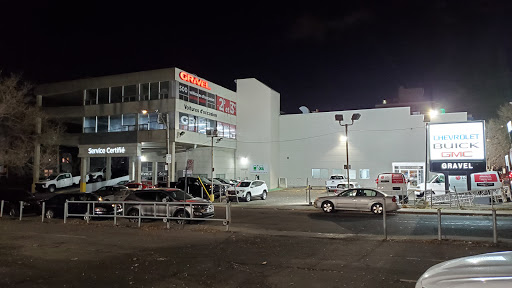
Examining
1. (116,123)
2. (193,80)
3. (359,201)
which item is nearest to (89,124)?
(116,123)

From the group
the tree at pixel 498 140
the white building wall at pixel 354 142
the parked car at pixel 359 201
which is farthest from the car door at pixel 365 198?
the tree at pixel 498 140

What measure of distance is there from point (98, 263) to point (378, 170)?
137 feet

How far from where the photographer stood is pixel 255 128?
159 feet

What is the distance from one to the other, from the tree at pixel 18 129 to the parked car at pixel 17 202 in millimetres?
11937

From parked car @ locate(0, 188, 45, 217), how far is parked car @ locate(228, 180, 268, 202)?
1217 cm

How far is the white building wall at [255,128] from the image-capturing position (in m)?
47.8

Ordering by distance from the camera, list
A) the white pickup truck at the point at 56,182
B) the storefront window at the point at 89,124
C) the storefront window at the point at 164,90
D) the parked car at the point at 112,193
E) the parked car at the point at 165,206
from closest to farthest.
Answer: the parked car at the point at 165,206 < the parked car at the point at 112,193 < the white pickup truck at the point at 56,182 < the storefront window at the point at 164,90 < the storefront window at the point at 89,124

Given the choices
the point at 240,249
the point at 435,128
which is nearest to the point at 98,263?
the point at 240,249

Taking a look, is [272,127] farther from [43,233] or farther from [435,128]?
[43,233]

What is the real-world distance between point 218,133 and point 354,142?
56.4ft

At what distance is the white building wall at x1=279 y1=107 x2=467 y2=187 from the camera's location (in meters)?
44.9

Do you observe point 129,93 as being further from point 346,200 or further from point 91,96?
point 346,200

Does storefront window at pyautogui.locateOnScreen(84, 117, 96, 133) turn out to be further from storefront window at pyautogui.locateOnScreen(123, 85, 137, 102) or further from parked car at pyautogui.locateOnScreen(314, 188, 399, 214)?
parked car at pyautogui.locateOnScreen(314, 188, 399, 214)

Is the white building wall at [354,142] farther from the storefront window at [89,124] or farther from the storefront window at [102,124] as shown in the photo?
the storefront window at [89,124]
